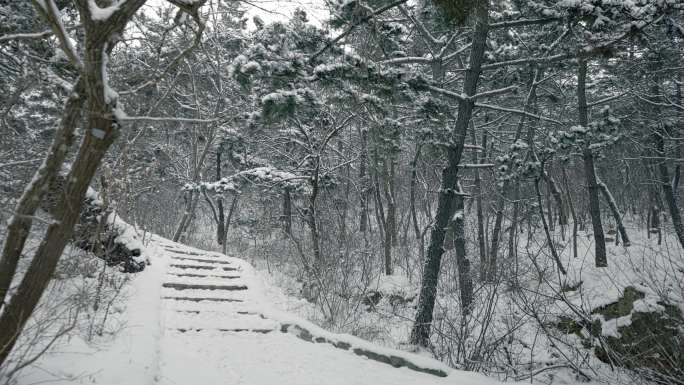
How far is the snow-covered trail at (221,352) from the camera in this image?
364cm

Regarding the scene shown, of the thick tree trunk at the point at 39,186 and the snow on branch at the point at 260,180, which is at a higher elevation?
the snow on branch at the point at 260,180

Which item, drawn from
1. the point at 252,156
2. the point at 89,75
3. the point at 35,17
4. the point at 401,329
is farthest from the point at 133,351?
the point at 252,156

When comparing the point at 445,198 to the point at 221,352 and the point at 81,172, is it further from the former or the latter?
the point at 81,172

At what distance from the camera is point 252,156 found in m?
17.8

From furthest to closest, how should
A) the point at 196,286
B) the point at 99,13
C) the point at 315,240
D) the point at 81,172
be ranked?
the point at 315,240
the point at 196,286
the point at 81,172
the point at 99,13

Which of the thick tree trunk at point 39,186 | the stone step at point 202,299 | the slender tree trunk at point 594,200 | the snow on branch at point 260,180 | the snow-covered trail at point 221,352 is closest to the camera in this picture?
the thick tree trunk at point 39,186

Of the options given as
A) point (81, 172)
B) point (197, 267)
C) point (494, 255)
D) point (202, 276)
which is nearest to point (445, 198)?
point (494, 255)

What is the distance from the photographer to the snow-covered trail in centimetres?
A: 364

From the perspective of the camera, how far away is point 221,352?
15.5 feet

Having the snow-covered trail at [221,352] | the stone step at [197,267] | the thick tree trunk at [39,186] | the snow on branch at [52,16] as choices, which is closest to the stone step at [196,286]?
the snow-covered trail at [221,352]

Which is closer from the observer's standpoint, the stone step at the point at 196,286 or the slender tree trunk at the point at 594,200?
the stone step at the point at 196,286

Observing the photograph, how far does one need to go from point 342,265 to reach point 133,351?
5.38 meters

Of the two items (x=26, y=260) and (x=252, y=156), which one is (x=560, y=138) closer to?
(x=26, y=260)

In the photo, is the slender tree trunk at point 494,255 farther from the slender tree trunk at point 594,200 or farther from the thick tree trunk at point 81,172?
the thick tree trunk at point 81,172
